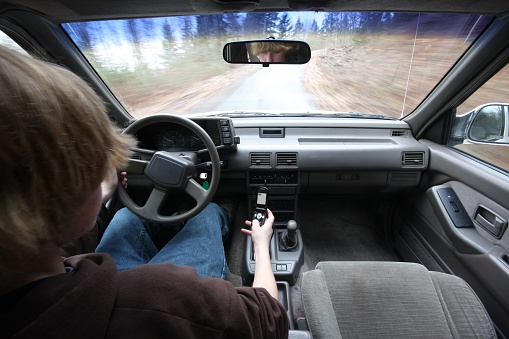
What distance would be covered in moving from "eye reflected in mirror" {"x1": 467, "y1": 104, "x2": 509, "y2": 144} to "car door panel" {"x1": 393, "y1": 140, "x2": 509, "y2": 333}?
0.19 meters

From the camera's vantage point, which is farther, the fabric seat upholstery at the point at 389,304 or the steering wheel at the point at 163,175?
the steering wheel at the point at 163,175

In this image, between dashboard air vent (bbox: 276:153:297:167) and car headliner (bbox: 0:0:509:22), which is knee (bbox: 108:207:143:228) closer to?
dashboard air vent (bbox: 276:153:297:167)

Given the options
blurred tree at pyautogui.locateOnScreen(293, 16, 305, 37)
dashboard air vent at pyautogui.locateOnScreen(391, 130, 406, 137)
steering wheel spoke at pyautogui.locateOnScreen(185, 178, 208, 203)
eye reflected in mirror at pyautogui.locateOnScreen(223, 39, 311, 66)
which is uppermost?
blurred tree at pyautogui.locateOnScreen(293, 16, 305, 37)

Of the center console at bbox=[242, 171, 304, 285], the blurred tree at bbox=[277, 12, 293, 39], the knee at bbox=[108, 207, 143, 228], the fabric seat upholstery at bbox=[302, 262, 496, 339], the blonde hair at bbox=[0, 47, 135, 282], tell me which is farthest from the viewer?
the center console at bbox=[242, 171, 304, 285]

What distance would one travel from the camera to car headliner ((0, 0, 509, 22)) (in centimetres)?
156

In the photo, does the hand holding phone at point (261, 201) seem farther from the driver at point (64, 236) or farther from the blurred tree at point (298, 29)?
the driver at point (64, 236)

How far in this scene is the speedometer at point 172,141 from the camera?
6.89ft

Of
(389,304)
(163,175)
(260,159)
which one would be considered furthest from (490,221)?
(163,175)

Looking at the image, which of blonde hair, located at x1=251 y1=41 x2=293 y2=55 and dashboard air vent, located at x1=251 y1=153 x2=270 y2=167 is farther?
dashboard air vent, located at x1=251 y1=153 x2=270 y2=167

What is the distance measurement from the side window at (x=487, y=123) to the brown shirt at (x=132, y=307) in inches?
79.4

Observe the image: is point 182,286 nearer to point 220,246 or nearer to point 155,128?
point 220,246

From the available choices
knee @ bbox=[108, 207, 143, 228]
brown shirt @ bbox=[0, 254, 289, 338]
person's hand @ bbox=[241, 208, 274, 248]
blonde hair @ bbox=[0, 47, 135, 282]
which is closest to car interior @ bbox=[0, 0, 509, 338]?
knee @ bbox=[108, 207, 143, 228]

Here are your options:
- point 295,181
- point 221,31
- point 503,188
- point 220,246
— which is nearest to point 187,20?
point 221,31

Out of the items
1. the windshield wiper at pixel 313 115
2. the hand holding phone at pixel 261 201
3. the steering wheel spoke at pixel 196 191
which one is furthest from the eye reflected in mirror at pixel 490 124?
the steering wheel spoke at pixel 196 191
